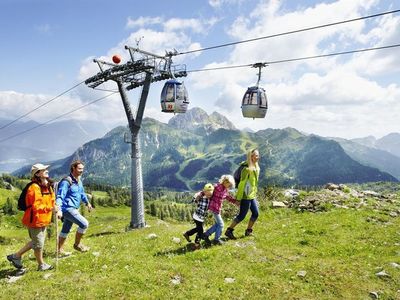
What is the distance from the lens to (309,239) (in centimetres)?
1705

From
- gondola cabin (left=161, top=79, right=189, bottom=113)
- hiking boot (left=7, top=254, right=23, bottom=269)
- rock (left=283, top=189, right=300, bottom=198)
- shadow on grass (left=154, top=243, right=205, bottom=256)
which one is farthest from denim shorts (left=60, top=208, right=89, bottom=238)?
rock (left=283, top=189, right=300, bottom=198)

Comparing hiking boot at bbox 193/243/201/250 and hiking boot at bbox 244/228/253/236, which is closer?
hiking boot at bbox 193/243/201/250

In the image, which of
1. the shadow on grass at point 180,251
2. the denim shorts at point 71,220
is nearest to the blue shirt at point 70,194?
the denim shorts at point 71,220

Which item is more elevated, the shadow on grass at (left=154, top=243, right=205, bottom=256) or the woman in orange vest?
the woman in orange vest

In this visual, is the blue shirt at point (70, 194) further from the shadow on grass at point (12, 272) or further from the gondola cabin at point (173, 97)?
the gondola cabin at point (173, 97)

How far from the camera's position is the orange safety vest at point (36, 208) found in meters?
12.4

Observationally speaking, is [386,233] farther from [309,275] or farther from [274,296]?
[274,296]

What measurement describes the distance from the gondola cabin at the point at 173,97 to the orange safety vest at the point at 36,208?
15.0 metres

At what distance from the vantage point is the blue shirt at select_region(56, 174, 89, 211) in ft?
46.4

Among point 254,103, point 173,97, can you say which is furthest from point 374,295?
point 173,97

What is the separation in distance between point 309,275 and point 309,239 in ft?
15.5

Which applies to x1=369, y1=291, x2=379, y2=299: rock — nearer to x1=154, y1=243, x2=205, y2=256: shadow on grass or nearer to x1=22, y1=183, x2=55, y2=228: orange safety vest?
x1=154, y1=243, x2=205, y2=256: shadow on grass

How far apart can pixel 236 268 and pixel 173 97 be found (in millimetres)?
16040

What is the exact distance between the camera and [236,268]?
13.3 metres
